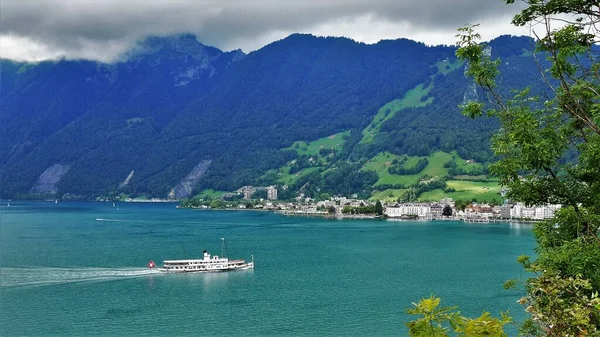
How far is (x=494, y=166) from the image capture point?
7.73 metres

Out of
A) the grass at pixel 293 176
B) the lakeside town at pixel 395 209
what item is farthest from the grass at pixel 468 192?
the grass at pixel 293 176

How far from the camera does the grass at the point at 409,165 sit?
15200cm

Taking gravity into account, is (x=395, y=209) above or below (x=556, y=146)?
below

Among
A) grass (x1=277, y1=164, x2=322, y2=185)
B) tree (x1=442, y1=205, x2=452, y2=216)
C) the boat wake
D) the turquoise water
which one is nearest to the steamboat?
the turquoise water

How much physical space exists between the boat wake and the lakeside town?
70.9m

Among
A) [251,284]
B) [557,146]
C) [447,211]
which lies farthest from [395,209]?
[557,146]

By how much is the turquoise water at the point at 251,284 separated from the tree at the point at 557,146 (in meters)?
20.4

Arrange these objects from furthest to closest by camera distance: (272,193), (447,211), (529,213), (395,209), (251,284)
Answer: (272,193) < (395,209) < (447,211) < (529,213) < (251,284)

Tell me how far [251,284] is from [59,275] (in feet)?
52.9

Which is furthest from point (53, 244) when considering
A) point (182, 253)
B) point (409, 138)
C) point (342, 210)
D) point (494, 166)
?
point (409, 138)

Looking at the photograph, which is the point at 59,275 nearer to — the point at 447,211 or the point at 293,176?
the point at 447,211

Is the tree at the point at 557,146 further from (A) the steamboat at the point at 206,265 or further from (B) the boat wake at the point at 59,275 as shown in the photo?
(A) the steamboat at the point at 206,265

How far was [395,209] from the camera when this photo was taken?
123 m

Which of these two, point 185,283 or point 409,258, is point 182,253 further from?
point 409,258
